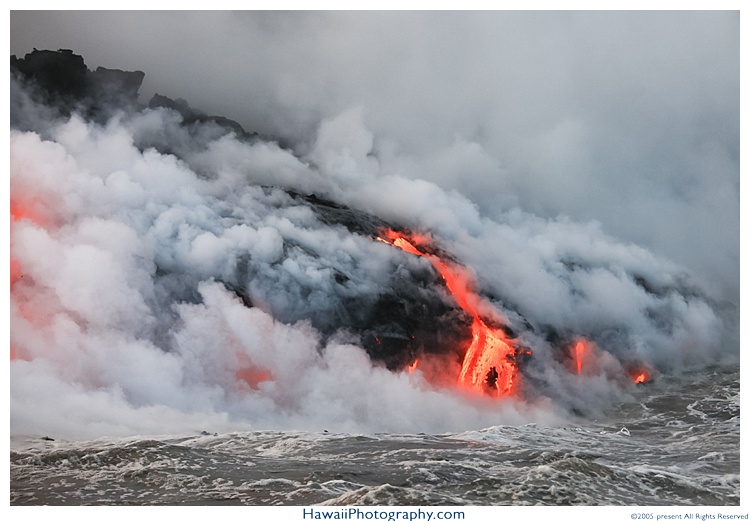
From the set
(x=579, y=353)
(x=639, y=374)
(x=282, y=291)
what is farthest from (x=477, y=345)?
(x=282, y=291)

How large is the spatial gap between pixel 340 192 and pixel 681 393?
3.74 m

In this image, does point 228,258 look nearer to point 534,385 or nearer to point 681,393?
point 534,385

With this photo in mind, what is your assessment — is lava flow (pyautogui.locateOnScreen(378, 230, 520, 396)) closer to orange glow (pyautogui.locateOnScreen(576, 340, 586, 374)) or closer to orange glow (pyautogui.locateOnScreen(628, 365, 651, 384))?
orange glow (pyautogui.locateOnScreen(576, 340, 586, 374))

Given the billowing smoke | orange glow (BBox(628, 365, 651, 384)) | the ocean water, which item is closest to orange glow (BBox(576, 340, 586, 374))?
the billowing smoke

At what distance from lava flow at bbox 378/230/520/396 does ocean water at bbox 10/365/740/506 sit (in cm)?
45

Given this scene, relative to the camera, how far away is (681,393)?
7551 millimetres

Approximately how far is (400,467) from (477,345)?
1570mm

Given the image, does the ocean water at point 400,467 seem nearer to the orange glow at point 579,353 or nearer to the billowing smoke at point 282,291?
the billowing smoke at point 282,291

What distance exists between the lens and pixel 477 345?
7.55 metres

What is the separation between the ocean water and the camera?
6.23m

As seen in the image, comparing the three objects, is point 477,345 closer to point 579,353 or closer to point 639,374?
point 579,353

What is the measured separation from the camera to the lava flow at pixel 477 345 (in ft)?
24.4
